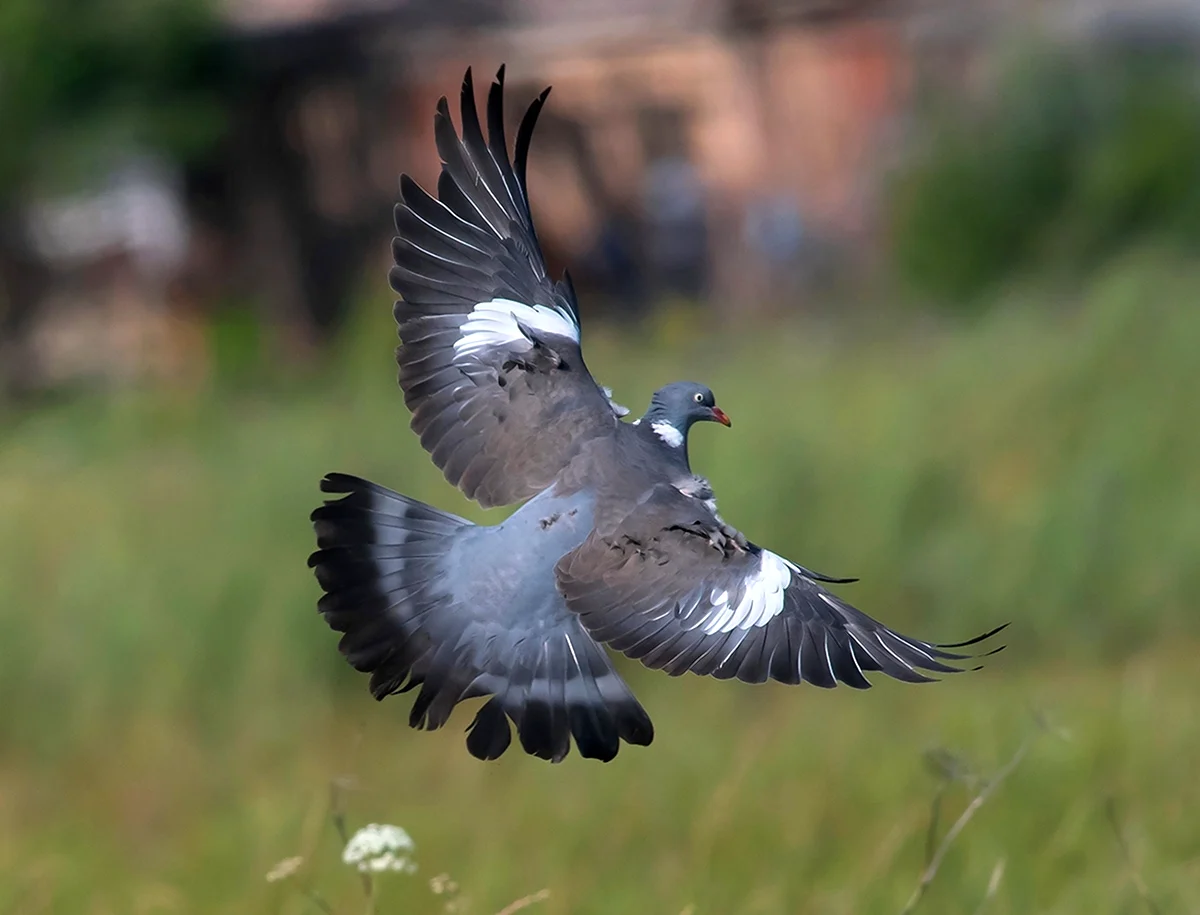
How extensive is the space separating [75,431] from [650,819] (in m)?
6.40

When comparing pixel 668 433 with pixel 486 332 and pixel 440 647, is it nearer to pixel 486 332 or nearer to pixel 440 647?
pixel 486 332

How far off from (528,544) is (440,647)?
0.85 feet

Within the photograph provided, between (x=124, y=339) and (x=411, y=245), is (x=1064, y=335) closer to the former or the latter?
(x=411, y=245)

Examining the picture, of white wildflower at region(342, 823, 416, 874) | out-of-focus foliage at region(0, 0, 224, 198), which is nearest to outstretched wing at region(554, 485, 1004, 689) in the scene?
white wildflower at region(342, 823, 416, 874)

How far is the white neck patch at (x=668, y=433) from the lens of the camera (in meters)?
3.56

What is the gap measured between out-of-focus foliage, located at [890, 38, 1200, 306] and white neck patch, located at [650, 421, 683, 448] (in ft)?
27.4

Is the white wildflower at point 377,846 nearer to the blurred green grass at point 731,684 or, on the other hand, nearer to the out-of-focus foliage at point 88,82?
the blurred green grass at point 731,684

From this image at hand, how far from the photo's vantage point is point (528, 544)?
3.43 m

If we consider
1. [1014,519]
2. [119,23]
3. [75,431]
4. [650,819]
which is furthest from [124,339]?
[650,819]

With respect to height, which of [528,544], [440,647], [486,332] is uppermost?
[486,332]

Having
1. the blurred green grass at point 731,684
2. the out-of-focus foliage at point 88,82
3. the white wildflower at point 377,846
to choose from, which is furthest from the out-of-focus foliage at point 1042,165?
the white wildflower at point 377,846

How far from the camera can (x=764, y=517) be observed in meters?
7.29

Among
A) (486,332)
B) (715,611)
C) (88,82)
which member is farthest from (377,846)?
(88,82)

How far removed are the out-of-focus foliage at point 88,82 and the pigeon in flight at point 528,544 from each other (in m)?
10.8
